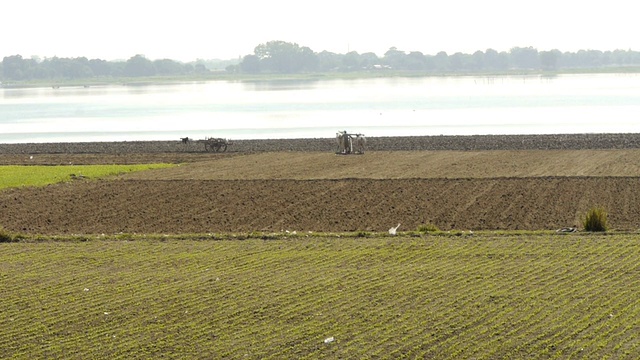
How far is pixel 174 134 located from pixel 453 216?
222 feet

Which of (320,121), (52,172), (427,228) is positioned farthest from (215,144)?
(320,121)

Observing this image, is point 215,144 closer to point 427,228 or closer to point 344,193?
point 344,193

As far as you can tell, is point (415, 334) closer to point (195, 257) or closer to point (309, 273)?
point (309, 273)

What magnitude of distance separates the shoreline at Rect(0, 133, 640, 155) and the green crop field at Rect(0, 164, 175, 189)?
1331 centimetres

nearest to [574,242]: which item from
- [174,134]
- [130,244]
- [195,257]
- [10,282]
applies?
[195,257]

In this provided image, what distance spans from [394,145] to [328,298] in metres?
49.0

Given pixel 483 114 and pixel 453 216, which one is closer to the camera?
pixel 453 216

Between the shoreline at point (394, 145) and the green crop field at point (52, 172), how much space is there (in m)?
13.3

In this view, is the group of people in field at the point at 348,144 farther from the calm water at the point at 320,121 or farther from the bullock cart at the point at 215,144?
the calm water at the point at 320,121

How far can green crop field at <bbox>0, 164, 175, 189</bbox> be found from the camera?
47.6 meters

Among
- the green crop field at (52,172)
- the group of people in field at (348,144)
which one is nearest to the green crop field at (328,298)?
the green crop field at (52,172)

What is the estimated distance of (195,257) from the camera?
88.2 ft

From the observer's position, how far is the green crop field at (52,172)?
47562mm

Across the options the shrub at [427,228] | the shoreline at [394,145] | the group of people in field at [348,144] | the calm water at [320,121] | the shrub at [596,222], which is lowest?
the calm water at [320,121]
